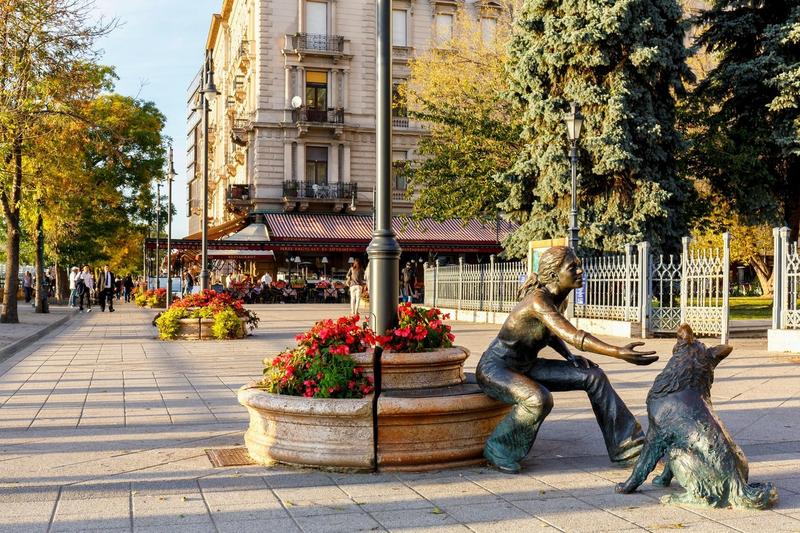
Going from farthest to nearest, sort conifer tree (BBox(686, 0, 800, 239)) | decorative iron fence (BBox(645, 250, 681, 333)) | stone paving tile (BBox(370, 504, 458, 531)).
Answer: conifer tree (BBox(686, 0, 800, 239)) → decorative iron fence (BBox(645, 250, 681, 333)) → stone paving tile (BBox(370, 504, 458, 531))

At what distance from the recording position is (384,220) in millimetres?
6664

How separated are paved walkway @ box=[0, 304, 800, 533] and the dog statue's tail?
0.07 meters

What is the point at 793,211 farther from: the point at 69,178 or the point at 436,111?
the point at 69,178

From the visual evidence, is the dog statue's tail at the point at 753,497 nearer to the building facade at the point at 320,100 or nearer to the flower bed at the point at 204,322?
the flower bed at the point at 204,322

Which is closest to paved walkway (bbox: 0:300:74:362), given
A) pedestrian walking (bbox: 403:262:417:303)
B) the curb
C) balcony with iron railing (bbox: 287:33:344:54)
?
the curb

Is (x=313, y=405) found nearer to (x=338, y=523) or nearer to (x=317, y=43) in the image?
(x=338, y=523)

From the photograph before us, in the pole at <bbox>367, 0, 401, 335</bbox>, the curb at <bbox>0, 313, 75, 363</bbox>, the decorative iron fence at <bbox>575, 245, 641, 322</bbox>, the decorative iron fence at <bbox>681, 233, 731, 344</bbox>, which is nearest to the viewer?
the pole at <bbox>367, 0, 401, 335</bbox>

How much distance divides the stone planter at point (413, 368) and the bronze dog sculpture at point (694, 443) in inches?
62.6

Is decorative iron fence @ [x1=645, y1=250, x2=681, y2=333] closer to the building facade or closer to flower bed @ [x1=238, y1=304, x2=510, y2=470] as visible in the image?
Answer: flower bed @ [x1=238, y1=304, x2=510, y2=470]

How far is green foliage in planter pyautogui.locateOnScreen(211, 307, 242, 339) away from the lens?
18078mm

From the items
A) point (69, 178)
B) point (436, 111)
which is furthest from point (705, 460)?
point (436, 111)

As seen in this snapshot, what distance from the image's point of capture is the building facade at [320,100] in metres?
42.8

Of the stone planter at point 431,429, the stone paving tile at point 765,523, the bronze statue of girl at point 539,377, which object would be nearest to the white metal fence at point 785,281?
the bronze statue of girl at point 539,377

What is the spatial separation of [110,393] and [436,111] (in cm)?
2036
